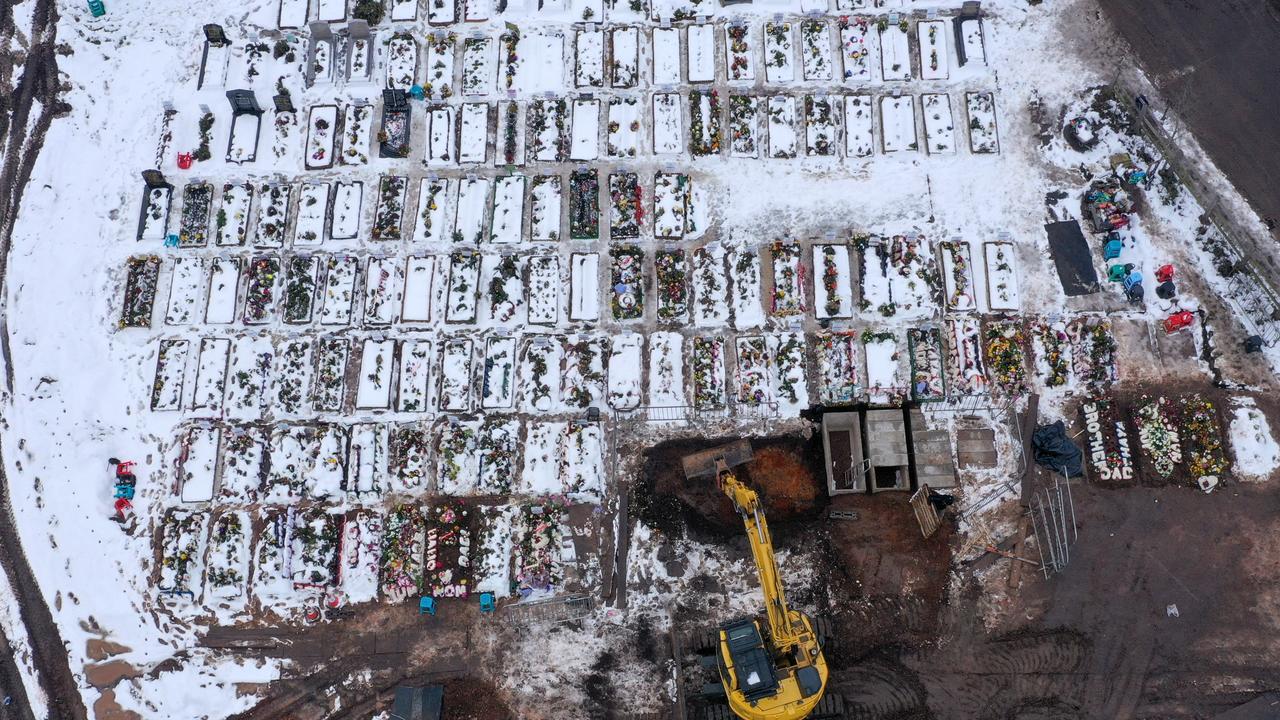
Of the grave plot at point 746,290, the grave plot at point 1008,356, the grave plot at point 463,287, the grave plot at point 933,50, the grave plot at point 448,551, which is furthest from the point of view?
the grave plot at point 933,50

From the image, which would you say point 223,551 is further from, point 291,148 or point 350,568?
point 291,148

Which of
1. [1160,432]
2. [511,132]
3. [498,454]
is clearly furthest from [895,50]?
[498,454]

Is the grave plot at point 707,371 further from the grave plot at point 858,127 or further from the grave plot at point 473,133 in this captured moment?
the grave plot at point 473,133

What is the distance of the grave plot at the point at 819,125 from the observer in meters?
33.2

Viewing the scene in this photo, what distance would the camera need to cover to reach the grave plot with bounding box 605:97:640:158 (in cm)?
3359

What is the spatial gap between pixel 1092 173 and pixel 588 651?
86.2ft

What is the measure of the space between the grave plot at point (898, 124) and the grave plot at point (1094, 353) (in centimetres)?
934

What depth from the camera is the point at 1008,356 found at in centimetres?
3070

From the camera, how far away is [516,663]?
28.7 meters

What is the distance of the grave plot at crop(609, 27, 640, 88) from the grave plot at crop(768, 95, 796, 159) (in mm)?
5763

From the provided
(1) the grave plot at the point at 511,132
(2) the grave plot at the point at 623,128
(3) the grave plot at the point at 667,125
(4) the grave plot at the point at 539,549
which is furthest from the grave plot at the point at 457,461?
(3) the grave plot at the point at 667,125

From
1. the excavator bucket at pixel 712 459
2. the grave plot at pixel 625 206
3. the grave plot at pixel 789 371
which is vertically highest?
the grave plot at pixel 625 206

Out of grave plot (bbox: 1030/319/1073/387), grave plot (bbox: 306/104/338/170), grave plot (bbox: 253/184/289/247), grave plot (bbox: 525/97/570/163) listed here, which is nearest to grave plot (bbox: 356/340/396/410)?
grave plot (bbox: 253/184/289/247)

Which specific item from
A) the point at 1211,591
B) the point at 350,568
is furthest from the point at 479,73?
the point at 1211,591
